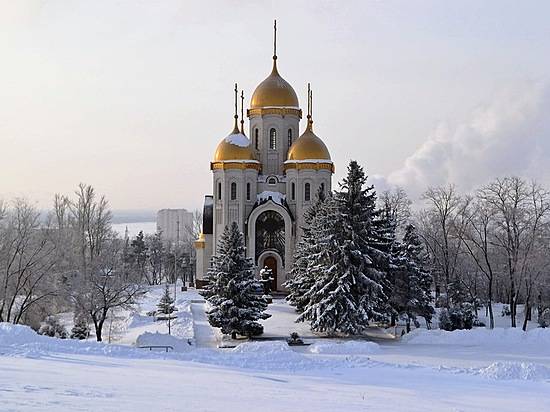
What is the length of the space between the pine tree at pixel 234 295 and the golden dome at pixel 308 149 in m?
17.3

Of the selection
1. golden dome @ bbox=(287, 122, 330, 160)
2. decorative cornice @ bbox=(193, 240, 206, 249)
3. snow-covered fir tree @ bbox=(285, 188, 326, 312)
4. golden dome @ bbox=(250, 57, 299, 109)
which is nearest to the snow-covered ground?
snow-covered fir tree @ bbox=(285, 188, 326, 312)

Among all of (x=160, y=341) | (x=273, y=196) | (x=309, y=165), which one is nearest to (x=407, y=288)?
(x=160, y=341)

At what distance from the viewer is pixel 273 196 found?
4359 cm

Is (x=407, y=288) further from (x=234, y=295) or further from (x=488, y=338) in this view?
(x=234, y=295)

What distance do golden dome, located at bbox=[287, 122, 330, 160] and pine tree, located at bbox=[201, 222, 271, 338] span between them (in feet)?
56.8

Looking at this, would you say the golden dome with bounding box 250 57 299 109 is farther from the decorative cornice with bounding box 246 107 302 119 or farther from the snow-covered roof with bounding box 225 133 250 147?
the snow-covered roof with bounding box 225 133 250 147

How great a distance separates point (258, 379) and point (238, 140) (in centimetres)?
3276

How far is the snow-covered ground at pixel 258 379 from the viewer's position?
9305 mm

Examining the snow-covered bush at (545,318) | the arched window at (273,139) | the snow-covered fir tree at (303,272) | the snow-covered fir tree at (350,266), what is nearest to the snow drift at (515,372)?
the snow-covered fir tree at (350,266)

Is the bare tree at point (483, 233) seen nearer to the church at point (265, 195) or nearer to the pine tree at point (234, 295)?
the church at point (265, 195)

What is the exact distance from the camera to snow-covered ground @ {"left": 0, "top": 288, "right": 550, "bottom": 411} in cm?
930

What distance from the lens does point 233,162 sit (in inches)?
1718

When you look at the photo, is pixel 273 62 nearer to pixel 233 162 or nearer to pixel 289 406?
pixel 233 162

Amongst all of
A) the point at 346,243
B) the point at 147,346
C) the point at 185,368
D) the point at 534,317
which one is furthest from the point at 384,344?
the point at 534,317
